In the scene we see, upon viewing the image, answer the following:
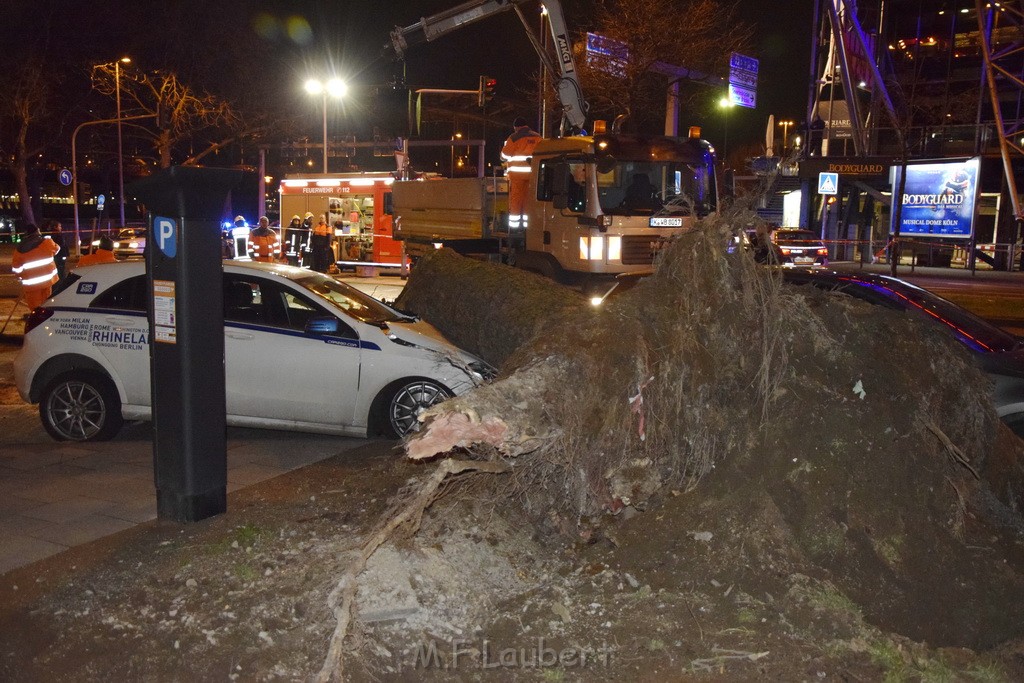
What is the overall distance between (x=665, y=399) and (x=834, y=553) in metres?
1.20

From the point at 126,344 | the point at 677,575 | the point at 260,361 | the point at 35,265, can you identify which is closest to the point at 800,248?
the point at 35,265

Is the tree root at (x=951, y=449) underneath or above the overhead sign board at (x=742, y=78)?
underneath

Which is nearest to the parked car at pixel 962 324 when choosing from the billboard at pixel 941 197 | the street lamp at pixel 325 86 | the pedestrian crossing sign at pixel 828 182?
the pedestrian crossing sign at pixel 828 182

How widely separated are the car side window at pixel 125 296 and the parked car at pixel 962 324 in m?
5.59

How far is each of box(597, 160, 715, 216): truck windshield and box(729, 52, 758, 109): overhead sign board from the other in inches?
930

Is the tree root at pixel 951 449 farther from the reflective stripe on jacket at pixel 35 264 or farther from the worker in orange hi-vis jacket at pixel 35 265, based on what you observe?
the reflective stripe on jacket at pixel 35 264

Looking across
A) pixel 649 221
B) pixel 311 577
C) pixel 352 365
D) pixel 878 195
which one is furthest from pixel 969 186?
pixel 311 577

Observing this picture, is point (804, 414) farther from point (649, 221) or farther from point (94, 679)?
point (649, 221)

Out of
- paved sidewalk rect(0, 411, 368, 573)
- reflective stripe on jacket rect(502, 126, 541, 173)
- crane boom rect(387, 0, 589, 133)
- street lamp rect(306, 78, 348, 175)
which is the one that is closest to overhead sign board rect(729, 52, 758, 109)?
street lamp rect(306, 78, 348, 175)

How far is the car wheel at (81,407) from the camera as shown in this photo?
8.06 metres

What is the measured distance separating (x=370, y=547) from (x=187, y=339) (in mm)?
2123

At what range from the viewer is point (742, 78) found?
36.3 meters

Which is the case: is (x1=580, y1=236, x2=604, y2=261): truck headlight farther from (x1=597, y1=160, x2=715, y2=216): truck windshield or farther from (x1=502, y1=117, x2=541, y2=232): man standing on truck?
(x1=502, y1=117, x2=541, y2=232): man standing on truck

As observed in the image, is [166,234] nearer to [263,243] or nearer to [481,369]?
[481,369]
